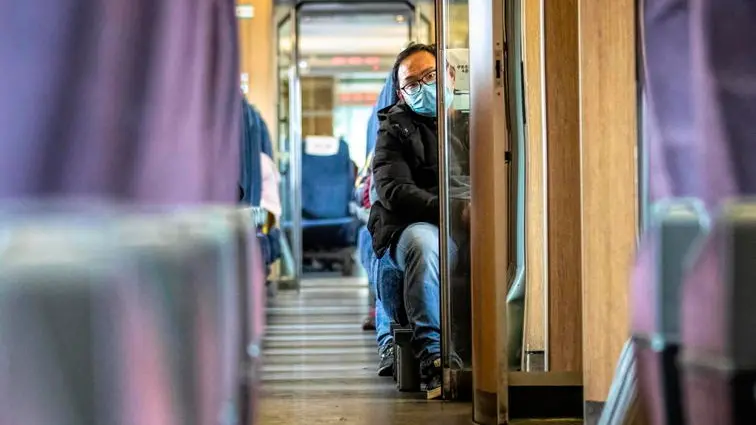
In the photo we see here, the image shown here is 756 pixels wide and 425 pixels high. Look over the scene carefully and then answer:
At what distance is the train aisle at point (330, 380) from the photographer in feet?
8.75

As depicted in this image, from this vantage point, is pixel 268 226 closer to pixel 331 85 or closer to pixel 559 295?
pixel 559 295

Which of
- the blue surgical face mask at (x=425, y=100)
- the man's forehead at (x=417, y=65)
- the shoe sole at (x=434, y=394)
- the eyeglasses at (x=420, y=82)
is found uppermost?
the man's forehead at (x=417, y=65)

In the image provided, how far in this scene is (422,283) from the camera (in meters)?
3.15

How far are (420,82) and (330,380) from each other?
1208mm

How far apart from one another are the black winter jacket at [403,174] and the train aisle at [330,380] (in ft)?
1.82

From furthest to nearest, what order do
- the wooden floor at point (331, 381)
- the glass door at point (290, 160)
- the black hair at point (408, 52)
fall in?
the glass door at point (290, 160) → the black hair at point (408, 52) → the wooden floor at point (331, 381)

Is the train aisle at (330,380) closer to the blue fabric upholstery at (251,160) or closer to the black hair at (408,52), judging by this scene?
the blue fabric upholstery at (251,160)

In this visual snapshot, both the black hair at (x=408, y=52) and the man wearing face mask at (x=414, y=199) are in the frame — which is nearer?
the man wearing face mask at (x=414, y=199)

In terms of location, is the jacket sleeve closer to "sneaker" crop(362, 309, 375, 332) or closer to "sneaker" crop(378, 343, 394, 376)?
"sneaker" crop(378, 343, 394, 376)

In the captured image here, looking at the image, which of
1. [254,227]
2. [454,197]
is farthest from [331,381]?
[254,227]

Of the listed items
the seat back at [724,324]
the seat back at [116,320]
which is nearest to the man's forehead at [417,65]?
the seat back at [116,320]

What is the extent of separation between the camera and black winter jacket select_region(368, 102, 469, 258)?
320cm

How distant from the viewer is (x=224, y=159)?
46.0 inches

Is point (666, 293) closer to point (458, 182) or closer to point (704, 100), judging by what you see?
point (704, 100)
